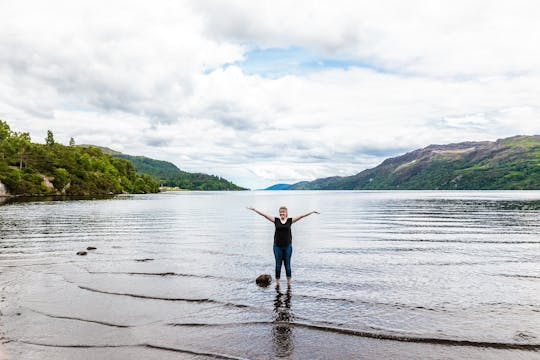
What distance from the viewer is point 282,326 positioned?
15.8 meters

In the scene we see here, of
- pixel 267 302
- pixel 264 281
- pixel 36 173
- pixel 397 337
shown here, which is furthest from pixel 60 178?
pixel 397 337

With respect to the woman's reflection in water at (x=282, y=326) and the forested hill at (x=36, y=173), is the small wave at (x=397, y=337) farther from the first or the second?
the forested hill at (x=36, y=173)

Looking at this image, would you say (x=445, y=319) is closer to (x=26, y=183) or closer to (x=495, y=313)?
(x=495, y=313)

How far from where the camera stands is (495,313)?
17.6m

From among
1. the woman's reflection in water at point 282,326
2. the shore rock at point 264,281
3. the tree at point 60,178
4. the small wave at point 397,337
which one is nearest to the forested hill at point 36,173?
the tree at point 60,178

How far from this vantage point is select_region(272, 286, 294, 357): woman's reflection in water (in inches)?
531

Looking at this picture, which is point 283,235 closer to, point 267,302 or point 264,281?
point 264,281

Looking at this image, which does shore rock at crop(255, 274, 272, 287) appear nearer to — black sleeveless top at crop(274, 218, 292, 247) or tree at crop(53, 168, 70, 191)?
black sleeveless top at crop(274, 218, 292, 247)

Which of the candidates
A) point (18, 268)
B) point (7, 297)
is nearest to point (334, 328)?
point (7, 297)

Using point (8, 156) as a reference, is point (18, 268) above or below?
below

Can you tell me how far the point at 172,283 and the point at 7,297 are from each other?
27.0ft

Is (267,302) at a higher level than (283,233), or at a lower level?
lower

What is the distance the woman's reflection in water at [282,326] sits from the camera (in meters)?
13.5

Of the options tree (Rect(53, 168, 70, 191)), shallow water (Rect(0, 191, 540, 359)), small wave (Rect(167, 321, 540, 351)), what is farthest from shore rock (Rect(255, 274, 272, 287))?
tree (Rect(53, 168, 70, 191))
